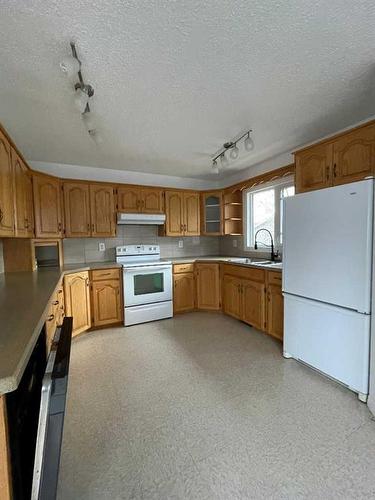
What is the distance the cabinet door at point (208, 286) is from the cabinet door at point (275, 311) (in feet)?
3.53

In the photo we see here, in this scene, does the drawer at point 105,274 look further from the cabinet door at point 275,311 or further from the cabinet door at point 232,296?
the cabinet door at point 275,311

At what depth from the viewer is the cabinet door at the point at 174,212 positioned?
384 centimetres

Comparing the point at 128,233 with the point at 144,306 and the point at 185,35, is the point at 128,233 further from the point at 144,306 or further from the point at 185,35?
the point at 185,35

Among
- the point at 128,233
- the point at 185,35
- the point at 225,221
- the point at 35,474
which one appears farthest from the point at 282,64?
the point at 128,233

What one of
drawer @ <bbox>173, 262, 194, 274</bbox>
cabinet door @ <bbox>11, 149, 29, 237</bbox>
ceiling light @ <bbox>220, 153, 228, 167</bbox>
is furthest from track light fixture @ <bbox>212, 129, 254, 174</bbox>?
cabinet door @ <bbox>11, 149, 29, 237</bbox>

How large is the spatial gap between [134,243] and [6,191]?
2132mm

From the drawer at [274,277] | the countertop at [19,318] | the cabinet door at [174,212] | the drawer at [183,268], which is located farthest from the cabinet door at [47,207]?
the drawer at [274,277]

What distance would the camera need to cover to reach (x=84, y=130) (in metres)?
2.40

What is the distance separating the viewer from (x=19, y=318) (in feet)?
3.90

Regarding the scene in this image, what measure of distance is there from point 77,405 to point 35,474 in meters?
1.11

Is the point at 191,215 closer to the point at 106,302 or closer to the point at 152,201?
the point at 152,201

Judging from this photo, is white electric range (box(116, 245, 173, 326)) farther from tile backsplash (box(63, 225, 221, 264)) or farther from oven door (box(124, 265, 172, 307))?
tile backsplash (box(63, 225, 221, 264))

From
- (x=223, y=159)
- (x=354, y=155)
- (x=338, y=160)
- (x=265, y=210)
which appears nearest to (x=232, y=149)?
(x=223, y=159)

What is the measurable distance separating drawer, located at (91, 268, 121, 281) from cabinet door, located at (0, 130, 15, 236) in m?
1.29
